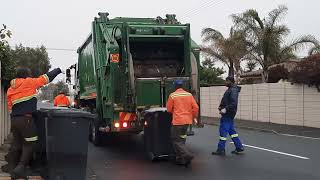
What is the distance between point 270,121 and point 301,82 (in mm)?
3210

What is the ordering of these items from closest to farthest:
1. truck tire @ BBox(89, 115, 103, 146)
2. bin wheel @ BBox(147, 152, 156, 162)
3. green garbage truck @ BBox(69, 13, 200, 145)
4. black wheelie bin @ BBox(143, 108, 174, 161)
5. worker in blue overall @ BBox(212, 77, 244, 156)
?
1. black wheelie bin @ BBox(143, 108, 174, 161)
2. bin wheel @ BBox(147, 152, 156, 162)
3. green garbage truck @ BBox(69, 13, 200, 145)
4. worker in blue overall @ BBox(212, 77, 244, 156)
5. truck tire @ BBox(89, 115, 103, 146)

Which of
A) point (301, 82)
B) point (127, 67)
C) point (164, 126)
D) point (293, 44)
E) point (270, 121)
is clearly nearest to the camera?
point (164, 126)

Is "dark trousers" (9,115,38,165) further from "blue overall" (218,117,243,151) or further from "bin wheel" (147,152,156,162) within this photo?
"blue overall" (218,117,243,151)

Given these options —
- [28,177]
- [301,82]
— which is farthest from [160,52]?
[301,82]

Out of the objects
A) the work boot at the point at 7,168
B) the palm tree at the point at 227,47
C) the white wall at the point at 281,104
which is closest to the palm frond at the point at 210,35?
the palm tree at the point at 227,47

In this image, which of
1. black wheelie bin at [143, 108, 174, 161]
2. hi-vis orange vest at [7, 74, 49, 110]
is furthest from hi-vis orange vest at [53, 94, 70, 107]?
hi-vis orange vest at [7, 74, 49, 110]

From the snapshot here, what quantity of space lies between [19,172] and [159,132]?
3.41 meters

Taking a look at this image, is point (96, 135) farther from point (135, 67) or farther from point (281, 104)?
point (281, 104)

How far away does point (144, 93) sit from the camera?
38.6 ft

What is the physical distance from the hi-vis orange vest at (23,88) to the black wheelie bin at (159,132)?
289 cm

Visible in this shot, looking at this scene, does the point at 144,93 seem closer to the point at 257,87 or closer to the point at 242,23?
the point at 257,87

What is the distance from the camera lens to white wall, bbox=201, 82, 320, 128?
65.3 feet

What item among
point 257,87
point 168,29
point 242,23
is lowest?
point 257,87

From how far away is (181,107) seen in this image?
10469mm
